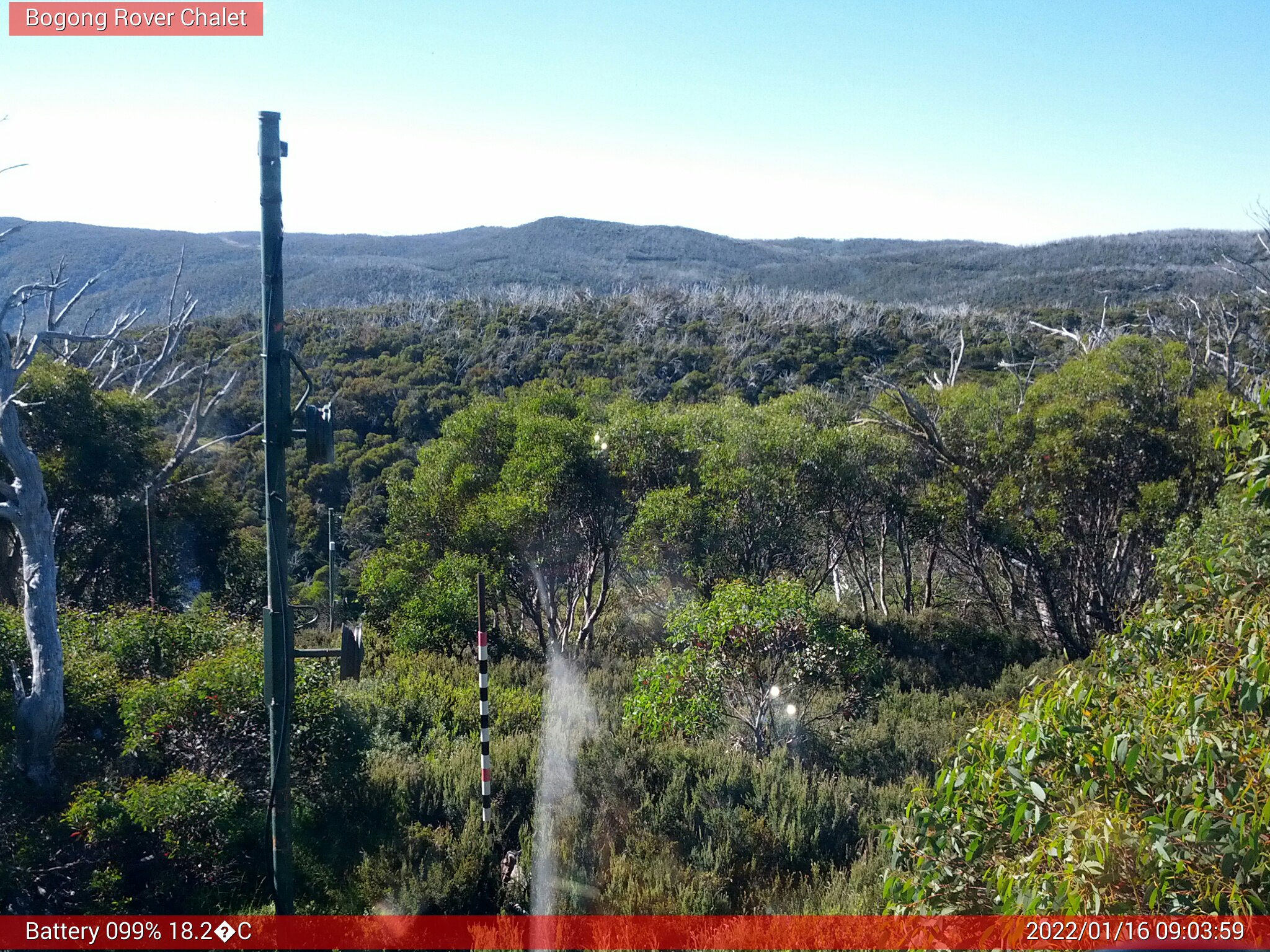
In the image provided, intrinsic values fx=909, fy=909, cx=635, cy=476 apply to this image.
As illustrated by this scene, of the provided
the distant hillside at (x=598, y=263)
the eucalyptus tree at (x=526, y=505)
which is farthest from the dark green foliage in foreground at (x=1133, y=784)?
the distant hillside at (x=598, y=263)

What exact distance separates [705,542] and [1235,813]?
29.1 feet

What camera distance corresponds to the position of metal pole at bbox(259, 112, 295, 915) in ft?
14.1

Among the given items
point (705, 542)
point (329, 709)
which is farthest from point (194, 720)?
point (705, 542)

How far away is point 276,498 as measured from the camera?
14.6 feet

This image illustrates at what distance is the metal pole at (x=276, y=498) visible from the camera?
14.1ft

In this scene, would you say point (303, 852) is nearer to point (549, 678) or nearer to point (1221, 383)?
point (549, 678)

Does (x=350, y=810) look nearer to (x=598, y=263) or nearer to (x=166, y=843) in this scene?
(x=166, y=843)

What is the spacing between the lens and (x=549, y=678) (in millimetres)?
10398

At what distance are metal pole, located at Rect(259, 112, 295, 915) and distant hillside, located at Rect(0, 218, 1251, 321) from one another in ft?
115
